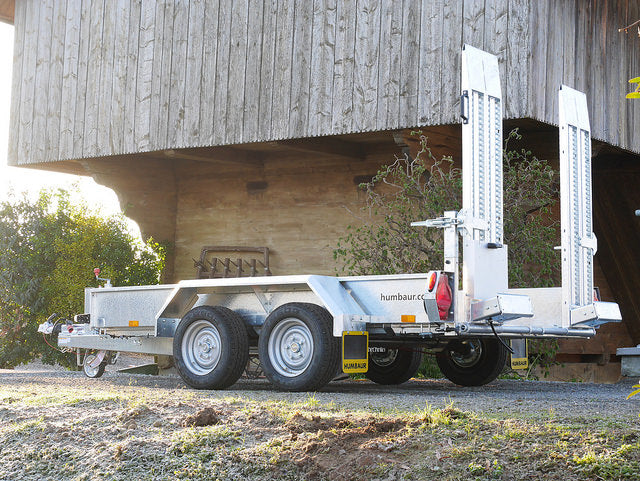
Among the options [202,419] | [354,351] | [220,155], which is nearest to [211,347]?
[354,351]

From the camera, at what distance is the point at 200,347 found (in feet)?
33.8

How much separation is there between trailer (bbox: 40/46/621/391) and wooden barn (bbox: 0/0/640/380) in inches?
120

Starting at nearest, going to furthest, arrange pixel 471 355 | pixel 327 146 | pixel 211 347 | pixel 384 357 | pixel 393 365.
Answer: pixel 211 347, pixel 471 355, pixel 393 365, pixel 384 357, pixel 327 146

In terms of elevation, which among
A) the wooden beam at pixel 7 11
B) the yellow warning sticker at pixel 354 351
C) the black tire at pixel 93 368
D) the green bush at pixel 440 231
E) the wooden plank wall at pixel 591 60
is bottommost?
the black tire at pixel 93 368

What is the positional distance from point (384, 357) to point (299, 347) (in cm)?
276

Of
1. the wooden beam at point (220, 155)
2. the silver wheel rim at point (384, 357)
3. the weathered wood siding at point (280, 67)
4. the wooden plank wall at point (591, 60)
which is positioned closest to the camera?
the silver wheel rim at point (384, 357)

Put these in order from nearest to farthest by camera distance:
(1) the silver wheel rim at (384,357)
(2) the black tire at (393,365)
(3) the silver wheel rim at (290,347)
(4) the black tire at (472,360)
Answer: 1. (3) the silver wheel rim at (290,347)
2. (4) the black tire at (472,360)
3. (2) the black tire at (393,365)
4. (1) the silver wheel rim at (384,357)

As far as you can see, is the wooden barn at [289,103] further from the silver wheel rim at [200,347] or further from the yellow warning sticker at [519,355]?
the silver wheel rim at [200,347]

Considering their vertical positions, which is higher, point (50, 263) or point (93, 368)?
point (50, 263)

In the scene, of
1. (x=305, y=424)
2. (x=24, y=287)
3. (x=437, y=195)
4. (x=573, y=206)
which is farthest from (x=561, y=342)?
(x=305, y=424)

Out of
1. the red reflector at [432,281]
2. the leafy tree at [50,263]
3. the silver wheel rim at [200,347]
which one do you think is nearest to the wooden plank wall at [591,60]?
the red reflector at [432,281]

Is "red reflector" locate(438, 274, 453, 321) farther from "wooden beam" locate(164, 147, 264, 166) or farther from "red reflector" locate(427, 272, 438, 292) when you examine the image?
"wooden beam" locate(164, 147, 264, 166)

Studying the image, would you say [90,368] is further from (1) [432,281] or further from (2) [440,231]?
(1) [432,281]

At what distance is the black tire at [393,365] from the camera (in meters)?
11.9
